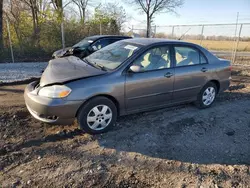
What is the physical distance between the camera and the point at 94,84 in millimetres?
3547

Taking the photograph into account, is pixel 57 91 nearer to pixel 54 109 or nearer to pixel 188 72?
pixel 54 109

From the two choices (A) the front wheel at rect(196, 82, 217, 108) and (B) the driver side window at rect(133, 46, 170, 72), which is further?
(A) the front wheel at rect(196, 82, 217, 108)

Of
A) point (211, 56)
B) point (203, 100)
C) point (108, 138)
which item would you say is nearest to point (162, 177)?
point (108, 138)

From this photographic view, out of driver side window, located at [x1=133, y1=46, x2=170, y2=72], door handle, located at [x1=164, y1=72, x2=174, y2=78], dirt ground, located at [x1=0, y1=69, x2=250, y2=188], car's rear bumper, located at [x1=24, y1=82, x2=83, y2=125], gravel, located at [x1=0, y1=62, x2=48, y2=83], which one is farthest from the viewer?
gravel, located at [x1=0, y1=62, x2=48, y2=83]

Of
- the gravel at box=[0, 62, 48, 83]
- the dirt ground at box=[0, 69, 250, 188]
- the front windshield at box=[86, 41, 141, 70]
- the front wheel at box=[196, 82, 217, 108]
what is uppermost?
the front windshield at box=[86, 41, 141, 70]

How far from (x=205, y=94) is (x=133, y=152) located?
2.71 m

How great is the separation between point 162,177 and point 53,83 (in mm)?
2174

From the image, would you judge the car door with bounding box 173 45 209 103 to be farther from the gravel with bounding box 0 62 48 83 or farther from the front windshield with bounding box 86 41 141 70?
the gravel with bounding box 0 62 48 83

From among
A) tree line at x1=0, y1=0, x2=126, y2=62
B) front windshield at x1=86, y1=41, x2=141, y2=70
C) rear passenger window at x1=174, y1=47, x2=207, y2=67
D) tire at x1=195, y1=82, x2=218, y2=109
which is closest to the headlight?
front windshield at x1=86, y1=41, x2=141, y2=70

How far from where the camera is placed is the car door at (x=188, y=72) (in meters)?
4.58

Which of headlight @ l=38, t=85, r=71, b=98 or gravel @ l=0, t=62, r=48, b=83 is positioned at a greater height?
headlight @ l=38, t=85, r=71, b=98

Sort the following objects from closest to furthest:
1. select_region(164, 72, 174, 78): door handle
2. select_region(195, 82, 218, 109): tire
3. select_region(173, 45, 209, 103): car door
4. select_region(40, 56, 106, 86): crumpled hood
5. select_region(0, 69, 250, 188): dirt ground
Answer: select_region(0, 69, 250, 188): dirt ground → select_region(40, 56, 106, 86): crumpled hood → select_region(164, 72, 174, 78): door handle → select_region(173, 45, 209, 103): car door → select_region(195, 82, 218, 109): tire

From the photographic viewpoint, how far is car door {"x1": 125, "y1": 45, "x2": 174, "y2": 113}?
3.98 meters

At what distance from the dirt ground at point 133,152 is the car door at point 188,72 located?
0.47 metres
